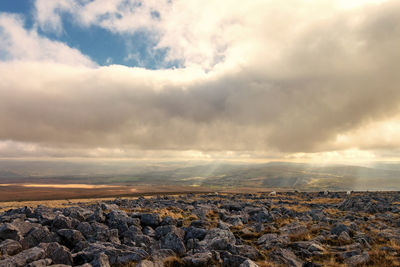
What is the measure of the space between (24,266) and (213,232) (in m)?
12.5

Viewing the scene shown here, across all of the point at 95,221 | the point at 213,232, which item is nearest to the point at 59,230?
the point at 95,221

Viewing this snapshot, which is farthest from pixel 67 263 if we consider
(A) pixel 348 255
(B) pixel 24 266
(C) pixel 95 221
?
(A) pixel 348 255

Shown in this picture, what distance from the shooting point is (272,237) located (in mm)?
19141

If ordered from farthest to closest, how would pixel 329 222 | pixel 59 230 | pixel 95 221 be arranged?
pixel 329 222 < pixel 95 221 < pixel 59 230

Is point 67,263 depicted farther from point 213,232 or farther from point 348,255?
point 348,255

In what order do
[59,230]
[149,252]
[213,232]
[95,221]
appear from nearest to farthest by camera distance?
[149,252]
[59,230]
[213,232]
[95,221]

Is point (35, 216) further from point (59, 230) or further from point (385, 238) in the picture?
point (385, 238)

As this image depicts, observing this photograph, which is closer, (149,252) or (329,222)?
(149,252)

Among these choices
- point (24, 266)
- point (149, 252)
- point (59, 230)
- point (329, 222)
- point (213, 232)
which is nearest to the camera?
point (24, 266)

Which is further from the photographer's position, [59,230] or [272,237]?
[272,237]

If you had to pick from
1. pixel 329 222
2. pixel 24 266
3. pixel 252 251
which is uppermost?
pixel 24 266

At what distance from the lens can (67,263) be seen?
→ 1322 cm

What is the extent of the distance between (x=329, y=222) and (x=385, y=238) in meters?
6.95

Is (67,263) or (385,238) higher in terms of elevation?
(67,263)
